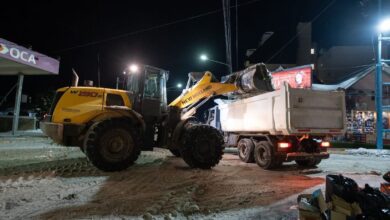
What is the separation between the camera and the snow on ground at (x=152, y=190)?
539 centimetres

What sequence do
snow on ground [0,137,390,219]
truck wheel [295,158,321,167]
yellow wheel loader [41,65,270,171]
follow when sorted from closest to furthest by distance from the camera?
snow on ground [0,137,390,219] → yellow wheel loader [41,65,270,171] → truck wheel [295,158,321,167]

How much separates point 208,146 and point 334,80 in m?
36.0

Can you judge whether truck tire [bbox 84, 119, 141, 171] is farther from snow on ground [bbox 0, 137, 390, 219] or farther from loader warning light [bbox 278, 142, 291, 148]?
loader warning light [bbox 278, 142, 291, 148]

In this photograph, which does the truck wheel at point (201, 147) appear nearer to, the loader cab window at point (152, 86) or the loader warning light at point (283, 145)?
the loader cab window at point (152, 86)

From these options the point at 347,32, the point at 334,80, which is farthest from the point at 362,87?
the point at 347,32

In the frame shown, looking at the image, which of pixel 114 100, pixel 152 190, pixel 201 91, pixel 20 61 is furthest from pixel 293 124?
pixel 20 61

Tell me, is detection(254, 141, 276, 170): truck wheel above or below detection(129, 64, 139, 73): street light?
below

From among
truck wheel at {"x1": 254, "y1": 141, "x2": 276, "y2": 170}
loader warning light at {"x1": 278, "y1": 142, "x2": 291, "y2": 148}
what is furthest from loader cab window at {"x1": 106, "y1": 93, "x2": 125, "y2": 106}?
loader warning light at {"x1": 278, "y1": 142, "x2": 291, "y2": 148}

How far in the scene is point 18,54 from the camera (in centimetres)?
1808

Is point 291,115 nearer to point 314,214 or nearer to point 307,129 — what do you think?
point 307,129

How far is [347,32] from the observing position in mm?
44781

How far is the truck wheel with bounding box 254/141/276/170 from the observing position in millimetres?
10216

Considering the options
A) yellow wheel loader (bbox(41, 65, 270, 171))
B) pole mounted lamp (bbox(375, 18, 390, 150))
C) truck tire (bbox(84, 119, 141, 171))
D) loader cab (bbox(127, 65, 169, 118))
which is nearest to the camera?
truck tire (bbox(84, 119, 141, 171))

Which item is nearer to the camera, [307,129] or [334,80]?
[307,129]
